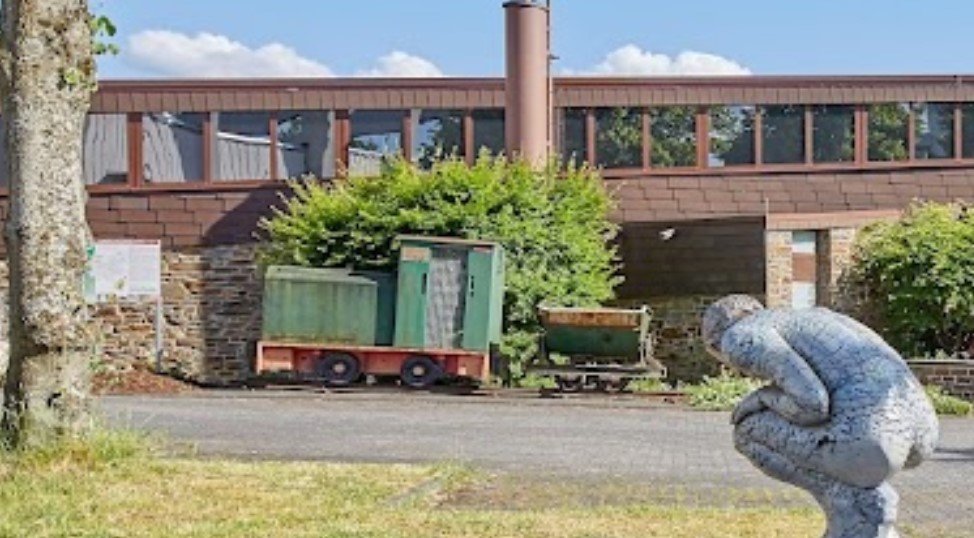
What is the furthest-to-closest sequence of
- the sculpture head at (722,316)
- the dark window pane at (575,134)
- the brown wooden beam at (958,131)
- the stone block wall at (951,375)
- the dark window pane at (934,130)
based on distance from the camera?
the brown wooden beam at (958,131)
the dark window pane at (934,130)
the dark window pane at (575,134)
the stone block wall at (951,375)
the sculpture head at (722,316)

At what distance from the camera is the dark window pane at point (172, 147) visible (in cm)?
2375

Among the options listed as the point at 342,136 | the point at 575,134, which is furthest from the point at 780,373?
the point at 575,134

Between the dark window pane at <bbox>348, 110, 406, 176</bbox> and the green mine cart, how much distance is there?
19.1ft

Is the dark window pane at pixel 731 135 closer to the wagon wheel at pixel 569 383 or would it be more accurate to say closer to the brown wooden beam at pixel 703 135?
the brown wooden beam at pixel 703 135

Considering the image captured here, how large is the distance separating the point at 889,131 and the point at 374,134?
9.50 meters

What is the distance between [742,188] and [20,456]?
61.3 feet

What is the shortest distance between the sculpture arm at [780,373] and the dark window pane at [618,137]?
20.5m

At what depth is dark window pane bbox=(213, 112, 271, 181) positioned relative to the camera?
24.0m

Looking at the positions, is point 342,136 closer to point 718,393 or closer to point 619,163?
point 619,163

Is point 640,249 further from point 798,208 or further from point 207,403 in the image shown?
point 207,403

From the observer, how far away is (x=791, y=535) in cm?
739

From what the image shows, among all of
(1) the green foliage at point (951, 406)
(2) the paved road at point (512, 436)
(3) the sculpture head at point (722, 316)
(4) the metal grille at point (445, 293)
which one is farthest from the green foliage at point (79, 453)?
(4) the metal grille at point (445, 293)

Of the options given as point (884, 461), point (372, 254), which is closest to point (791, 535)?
point (884, 461)

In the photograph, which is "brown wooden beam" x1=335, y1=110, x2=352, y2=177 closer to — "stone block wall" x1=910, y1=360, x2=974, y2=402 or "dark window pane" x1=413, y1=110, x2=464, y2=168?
"dark window pane" x1=413, y1=110, x2=464, y2=168
